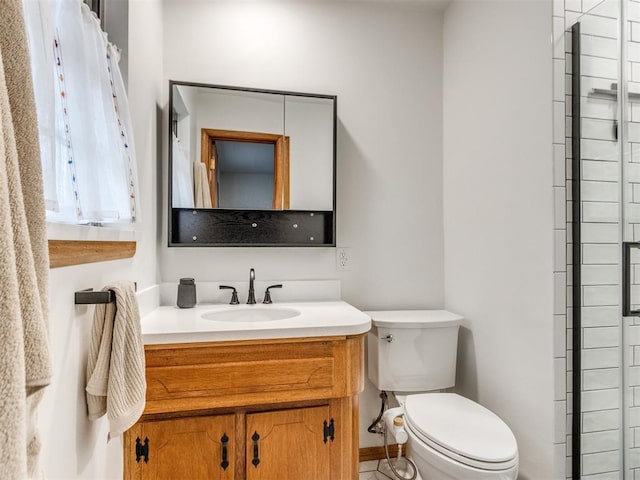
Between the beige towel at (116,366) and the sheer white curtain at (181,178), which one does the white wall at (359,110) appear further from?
the beige towel at (116,366)

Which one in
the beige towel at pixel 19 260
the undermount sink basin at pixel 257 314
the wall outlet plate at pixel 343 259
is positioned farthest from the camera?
the wall outlet plate at pixel 343 259

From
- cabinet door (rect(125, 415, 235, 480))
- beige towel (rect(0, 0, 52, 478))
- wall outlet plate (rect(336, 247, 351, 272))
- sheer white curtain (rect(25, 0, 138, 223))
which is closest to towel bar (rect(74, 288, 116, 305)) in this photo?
sheer white curtain (rect(25, 0, 138, 223))

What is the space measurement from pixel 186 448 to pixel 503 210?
163cm

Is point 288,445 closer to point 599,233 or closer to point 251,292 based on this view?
point 251,292

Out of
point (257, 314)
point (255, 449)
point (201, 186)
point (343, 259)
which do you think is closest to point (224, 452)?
point (255, 449)

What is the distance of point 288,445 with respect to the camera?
4.58 ft

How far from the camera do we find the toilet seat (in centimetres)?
122

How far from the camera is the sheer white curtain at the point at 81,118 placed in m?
0.78

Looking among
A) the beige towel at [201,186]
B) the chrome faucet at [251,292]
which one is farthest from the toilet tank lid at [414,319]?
the beige towel at [201,186]

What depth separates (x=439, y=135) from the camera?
85.1 inches

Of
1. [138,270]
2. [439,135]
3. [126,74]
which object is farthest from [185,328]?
[439,135]

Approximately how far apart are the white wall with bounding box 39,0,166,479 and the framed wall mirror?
0.63ft

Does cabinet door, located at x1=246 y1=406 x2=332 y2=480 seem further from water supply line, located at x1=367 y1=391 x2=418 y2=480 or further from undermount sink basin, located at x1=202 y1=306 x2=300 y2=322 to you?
undermount sink basin, located at x1=202 y1=306 x2=300 y2=322

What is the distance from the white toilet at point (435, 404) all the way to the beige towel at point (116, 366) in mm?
1019
